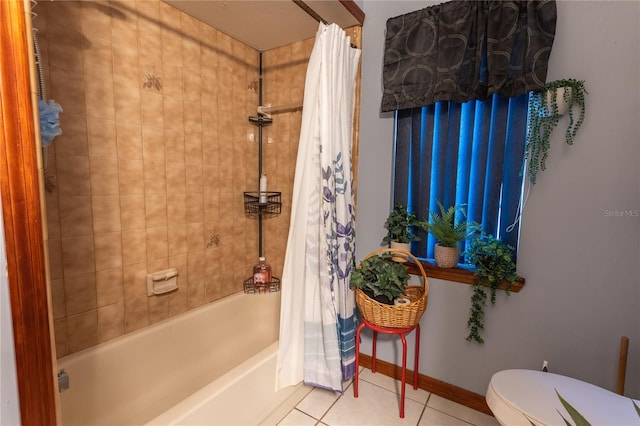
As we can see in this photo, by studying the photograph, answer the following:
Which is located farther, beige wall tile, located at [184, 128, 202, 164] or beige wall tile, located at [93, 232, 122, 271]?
beige wall tile, located at [184, 128, 202, 164]

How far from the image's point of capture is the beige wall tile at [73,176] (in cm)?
131

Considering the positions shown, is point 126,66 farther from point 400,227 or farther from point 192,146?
point 400,227

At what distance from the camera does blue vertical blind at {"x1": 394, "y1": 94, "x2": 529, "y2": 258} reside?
1.47 metres

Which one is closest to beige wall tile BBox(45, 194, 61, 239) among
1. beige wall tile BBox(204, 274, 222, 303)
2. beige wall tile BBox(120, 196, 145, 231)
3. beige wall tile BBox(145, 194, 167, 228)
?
beige wall tile BBox(120, 196, 145, 231)

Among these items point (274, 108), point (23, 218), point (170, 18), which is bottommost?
point (23, 218)

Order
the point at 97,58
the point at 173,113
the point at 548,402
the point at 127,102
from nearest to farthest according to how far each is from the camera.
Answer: the point at 548,402 → the point at 97,58 → the point at 127,102 → the point at 173,113

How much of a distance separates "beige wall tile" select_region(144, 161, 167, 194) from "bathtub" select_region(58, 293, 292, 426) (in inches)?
29.4

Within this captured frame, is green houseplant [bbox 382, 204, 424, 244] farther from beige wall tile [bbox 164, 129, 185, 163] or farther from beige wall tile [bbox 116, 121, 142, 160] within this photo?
beige wall tile [bbox 116, 121, 142, 160]

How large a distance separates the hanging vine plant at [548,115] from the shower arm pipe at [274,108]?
4.35 ft

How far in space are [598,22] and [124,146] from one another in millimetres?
2197

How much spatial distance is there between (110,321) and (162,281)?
30 centimetres

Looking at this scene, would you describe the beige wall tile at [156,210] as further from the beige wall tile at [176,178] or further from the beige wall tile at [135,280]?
the beige wall tile at [135,280]

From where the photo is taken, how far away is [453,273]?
1579mm

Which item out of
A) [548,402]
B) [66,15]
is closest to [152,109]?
[66,15]
